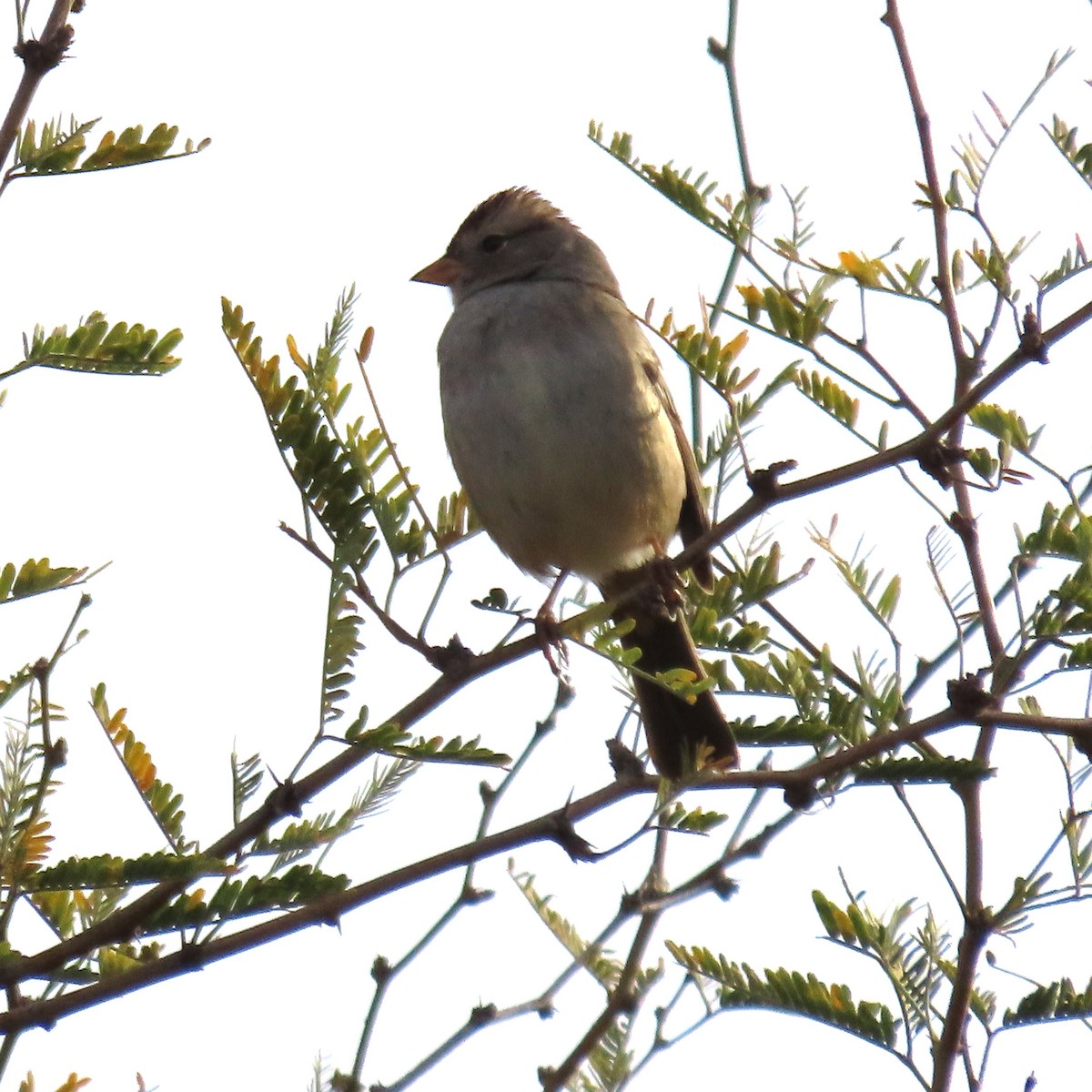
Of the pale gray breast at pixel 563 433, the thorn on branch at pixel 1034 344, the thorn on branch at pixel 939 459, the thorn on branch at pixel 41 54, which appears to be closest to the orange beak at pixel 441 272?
the pale gray breast at pixel 563 433

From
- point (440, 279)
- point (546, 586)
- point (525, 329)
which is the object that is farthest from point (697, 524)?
point (440, 279)

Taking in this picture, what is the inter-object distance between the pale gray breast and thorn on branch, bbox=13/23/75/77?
2230 mm

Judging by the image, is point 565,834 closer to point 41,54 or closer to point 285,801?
point 285,801

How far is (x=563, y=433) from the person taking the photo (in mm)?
4371

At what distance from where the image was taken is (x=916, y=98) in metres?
2.79

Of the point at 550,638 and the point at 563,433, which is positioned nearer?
the point at 550,638

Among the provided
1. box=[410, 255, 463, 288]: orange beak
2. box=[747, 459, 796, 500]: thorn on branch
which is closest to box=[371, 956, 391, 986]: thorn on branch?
box=[747, 459, 796, 500]: thorn on branch

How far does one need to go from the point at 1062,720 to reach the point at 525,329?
278cm

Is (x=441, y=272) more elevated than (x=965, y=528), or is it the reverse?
(x=441, y=272)

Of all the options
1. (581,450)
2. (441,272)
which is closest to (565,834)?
(581,450)

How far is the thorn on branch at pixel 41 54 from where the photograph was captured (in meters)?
2.32

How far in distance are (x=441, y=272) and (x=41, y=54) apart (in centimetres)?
324

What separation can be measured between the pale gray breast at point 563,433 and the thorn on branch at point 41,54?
2230 mm

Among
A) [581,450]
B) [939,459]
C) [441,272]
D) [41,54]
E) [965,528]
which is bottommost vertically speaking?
[939,459]
